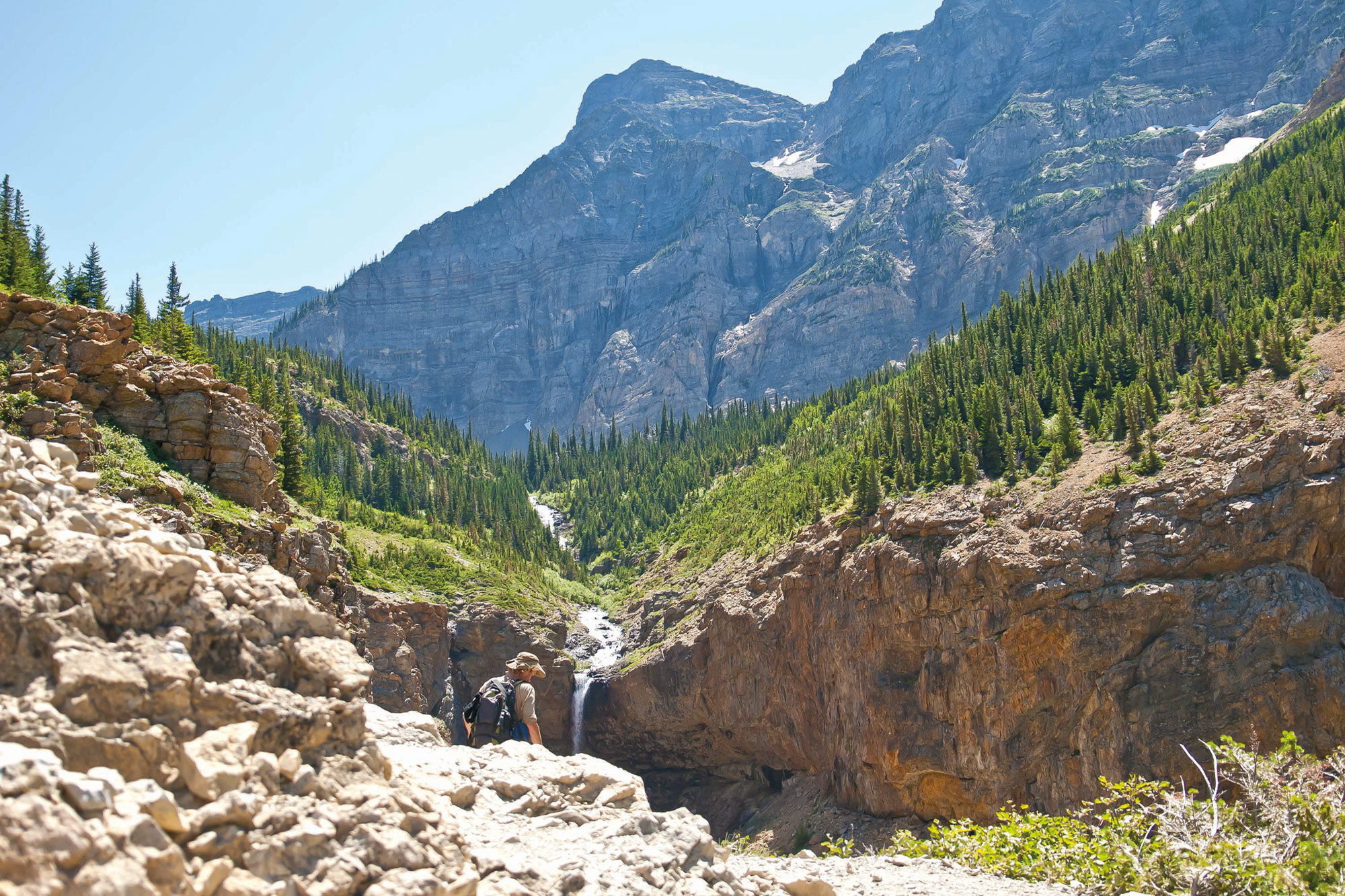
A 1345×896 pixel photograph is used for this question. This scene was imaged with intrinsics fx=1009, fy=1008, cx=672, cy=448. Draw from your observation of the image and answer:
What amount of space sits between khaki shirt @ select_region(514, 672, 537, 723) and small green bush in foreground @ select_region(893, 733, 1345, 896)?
9.43 metres

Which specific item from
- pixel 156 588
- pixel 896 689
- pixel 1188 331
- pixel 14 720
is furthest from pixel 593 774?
pixel 1188 331

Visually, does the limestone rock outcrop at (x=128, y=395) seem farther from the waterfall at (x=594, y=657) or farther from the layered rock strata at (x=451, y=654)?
the waterfall at (x=594, y=657)

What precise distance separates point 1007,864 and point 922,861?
1.68 meters

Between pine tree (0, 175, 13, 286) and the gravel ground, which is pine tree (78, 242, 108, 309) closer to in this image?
pine tree (0, 175, 13, 286)

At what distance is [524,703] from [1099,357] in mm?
48782

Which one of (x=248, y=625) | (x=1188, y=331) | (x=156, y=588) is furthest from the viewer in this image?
(x=1188, y=331)

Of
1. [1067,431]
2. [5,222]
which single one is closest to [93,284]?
[5,222]

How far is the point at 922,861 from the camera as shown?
68.9 feet

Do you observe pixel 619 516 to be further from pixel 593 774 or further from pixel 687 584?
pixel 593 774

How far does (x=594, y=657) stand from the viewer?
233 ft

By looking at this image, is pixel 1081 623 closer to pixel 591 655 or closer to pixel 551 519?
pixel 591 655

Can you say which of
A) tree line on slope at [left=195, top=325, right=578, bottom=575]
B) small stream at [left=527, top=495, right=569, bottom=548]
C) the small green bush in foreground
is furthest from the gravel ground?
small stream at [left=527, top=495, right=569, bottom=548]

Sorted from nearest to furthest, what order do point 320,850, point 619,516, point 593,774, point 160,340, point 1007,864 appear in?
1. point 320,850
2. point 593,774
3. point 1007,864
4. point 160,340
5. point 619,516

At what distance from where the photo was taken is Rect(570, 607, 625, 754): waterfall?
6644 centimetres
